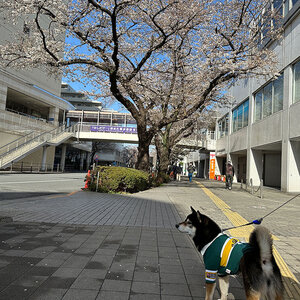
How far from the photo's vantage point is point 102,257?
11.7ft

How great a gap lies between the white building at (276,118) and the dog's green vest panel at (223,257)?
13.8m

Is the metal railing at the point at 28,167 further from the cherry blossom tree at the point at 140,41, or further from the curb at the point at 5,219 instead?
the curb at the point at 5,219

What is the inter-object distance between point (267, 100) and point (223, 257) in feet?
62.7

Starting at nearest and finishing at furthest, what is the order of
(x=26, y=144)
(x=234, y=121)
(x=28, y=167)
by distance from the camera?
(x=26, y=144) < (x=234, y=121) < (x=28, y=167)

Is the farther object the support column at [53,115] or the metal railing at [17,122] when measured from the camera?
the support column at [53,115]

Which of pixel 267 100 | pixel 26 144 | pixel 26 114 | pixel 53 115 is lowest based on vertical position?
pixel 26 144

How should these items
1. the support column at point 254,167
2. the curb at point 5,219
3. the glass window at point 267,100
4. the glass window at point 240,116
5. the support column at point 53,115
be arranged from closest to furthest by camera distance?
the curb at point 5,219 → the glass window at point 267,100 → the support column at point 254,167 → the glass window at point 240,116 → the support column at point 53,115

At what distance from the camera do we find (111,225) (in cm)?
554

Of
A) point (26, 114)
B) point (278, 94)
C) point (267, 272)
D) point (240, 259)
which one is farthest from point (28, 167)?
point (267, 272)

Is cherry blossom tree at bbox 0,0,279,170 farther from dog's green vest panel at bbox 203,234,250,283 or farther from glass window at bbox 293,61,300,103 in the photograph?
dog's green vest panel at bbox 203,234,250,283

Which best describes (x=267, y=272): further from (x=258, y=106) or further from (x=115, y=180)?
(x=258, y=106)

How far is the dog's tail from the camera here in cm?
207

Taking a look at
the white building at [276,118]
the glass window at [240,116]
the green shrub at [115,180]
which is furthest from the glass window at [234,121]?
the green shrub at [115,180]

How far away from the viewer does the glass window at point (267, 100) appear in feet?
60.4
